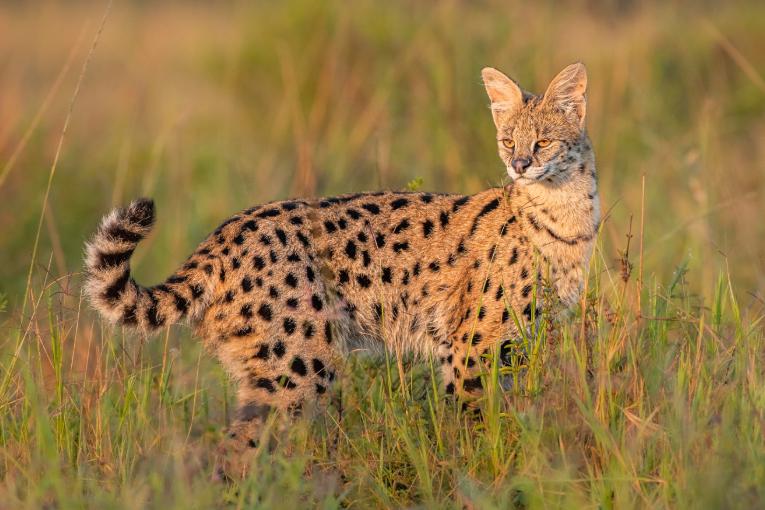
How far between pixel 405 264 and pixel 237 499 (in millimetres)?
1898

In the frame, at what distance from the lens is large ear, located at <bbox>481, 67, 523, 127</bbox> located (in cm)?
630

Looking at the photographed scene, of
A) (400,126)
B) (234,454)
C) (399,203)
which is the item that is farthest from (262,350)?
(400,126)

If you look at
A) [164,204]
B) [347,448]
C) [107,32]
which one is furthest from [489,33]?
[107,32]

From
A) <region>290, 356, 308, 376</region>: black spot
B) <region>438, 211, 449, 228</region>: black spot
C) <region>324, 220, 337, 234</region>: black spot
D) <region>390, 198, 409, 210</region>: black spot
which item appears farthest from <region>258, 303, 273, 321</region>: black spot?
<region>438, 211, 449, 228</region>: black spot

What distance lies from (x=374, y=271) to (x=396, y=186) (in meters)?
4.06

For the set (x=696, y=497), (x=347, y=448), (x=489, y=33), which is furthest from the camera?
(x=489, y=33)

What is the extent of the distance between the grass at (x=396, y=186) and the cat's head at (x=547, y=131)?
Answer: 53 centimetres

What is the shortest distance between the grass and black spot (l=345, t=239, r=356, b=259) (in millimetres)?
579

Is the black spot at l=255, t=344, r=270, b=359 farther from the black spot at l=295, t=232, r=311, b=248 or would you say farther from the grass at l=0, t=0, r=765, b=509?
the black spot at l=295, t=232, r=311, b=248

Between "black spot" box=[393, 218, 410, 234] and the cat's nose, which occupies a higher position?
the cat's nose

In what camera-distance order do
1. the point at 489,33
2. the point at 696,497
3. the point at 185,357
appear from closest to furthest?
the point at 696,497 < the point at 185,357 < the point at 489,33

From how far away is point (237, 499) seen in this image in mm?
4543

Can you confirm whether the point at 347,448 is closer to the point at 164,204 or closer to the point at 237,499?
the point at 237,499

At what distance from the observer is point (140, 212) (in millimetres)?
5102
